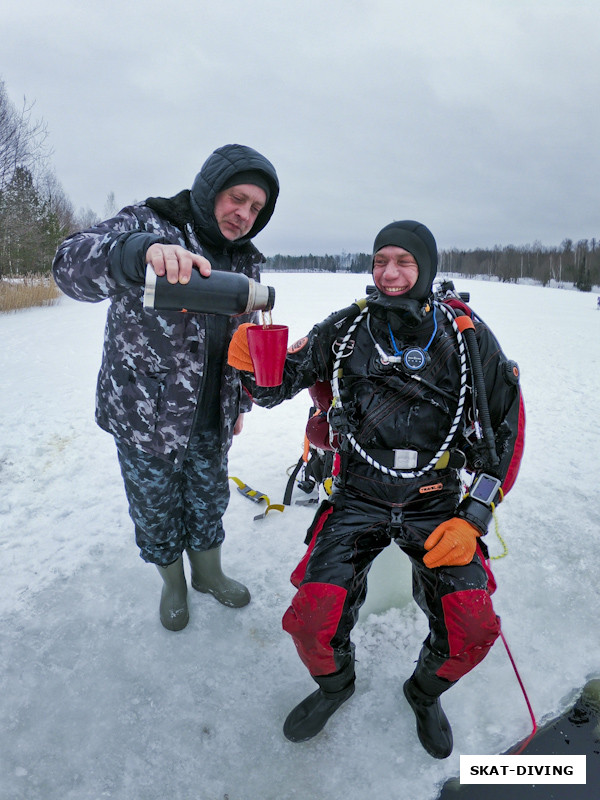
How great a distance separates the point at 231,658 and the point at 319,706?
513 mm

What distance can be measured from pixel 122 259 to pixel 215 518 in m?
1.43

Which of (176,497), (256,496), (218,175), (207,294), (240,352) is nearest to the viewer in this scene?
(207,294)

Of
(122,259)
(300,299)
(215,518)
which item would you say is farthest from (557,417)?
(300,299)

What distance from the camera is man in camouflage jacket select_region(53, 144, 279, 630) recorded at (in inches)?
62.1

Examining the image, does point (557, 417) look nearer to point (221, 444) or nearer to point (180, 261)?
point (221, 444)

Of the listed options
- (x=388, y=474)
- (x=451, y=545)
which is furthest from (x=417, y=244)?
(x=451, y=545)

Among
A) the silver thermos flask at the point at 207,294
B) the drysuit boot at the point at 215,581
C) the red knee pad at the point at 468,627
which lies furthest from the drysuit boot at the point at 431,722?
the silver thermos flask at the point at 207,294

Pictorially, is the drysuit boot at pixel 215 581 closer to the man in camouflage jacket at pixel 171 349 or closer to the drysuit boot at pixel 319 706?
the man in camouflage jacket at pixel 171 349

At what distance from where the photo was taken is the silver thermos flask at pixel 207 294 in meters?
1.33

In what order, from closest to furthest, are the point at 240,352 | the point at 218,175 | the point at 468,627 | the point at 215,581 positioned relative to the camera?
the point at 468,627, the point at 218,175, the point at 240,352, the point at 215,581

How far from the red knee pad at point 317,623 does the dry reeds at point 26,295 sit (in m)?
14.1

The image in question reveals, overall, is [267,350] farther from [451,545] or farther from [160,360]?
[451,545]

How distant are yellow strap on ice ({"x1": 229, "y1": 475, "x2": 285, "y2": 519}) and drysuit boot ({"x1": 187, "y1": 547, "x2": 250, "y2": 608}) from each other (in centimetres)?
72

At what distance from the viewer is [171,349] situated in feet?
6.06
